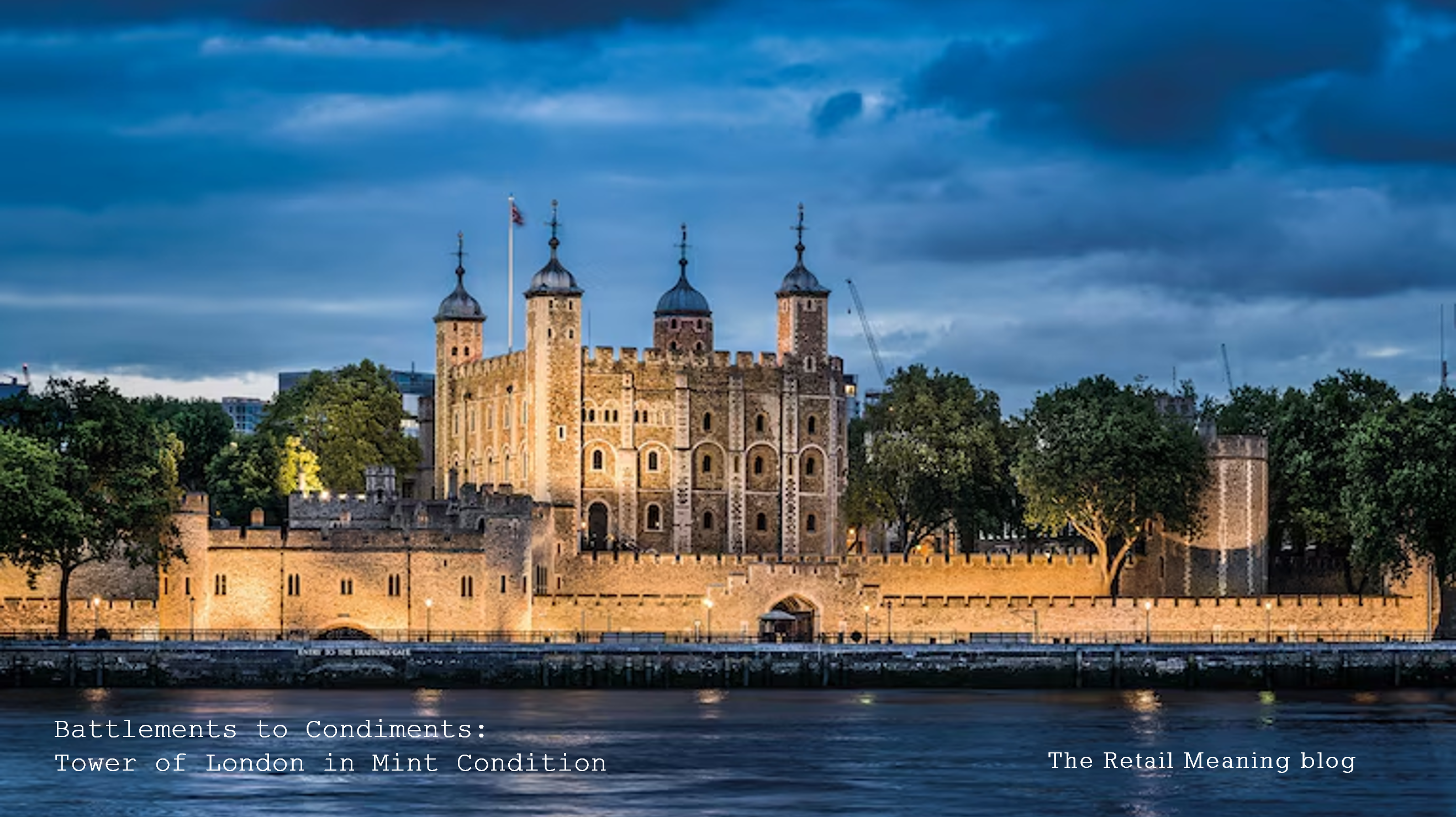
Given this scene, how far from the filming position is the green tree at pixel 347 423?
138 metres

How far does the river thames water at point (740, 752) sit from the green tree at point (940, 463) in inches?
1122

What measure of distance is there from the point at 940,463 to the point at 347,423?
26.8 m

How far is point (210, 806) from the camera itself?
71.8m

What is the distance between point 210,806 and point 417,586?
3774cm

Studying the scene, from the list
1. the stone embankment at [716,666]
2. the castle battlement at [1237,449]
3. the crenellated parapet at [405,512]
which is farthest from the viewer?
the castle battlement at [1237,449]

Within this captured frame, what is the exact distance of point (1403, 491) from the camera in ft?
365

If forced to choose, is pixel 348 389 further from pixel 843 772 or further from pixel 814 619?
pixel 843 772

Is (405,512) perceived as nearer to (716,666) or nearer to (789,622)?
(789,622)

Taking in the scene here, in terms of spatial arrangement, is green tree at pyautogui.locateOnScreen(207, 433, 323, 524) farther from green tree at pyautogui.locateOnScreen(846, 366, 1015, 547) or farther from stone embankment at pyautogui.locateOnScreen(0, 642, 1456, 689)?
stone embankment at pyautogui.locateOnScreen(0, 642, 1456, 689)

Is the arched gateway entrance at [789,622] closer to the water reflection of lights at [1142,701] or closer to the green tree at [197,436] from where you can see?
the water reflection of lights at [1142,701]

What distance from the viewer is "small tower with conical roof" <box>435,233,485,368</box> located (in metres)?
146

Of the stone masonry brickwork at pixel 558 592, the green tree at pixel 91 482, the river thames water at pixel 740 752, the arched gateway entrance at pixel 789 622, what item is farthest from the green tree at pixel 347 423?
the river thames water at pixel 740 752

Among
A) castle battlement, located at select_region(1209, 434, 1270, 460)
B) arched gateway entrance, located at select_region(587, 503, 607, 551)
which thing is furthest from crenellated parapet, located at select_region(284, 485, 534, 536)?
castle battlement, located at select_region(1209, 434, 1270, 460)

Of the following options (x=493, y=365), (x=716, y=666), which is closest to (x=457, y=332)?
(x=493, y=365)
